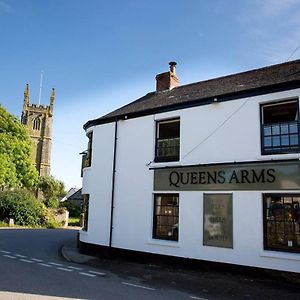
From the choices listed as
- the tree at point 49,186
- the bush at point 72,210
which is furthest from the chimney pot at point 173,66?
the tree at point 49,186

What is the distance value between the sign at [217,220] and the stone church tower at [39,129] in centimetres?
7247

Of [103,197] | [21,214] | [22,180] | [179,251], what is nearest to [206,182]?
[179,251]

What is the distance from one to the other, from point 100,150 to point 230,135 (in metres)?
6.20

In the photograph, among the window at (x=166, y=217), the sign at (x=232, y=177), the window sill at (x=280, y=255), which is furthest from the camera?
the window at (x=166, y=217)

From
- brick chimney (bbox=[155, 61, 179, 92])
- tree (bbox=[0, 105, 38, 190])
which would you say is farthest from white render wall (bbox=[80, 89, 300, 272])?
tree (bbox=[0, 105, 38, 190])

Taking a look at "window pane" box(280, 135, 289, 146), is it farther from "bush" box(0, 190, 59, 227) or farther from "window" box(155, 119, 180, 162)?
"bush" box(0, 190, 59, 227)

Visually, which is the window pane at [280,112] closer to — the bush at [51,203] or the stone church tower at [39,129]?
the bush at [51,203]

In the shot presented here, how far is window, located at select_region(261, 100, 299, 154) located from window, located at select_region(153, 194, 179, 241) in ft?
12.7

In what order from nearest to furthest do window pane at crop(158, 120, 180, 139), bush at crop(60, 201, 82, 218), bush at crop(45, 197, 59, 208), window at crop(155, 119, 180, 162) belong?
1. window at crop(155, 119, 180, 162)
2. window pane at crop(158, 120, 180, 139)
3. bush at crop(45, 197, 59, 208)
4. bush at crop(60, 201, 82, 218)

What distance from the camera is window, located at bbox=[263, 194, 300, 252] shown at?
10.6m

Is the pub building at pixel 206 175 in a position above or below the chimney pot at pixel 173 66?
below

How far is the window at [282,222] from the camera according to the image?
1062cm

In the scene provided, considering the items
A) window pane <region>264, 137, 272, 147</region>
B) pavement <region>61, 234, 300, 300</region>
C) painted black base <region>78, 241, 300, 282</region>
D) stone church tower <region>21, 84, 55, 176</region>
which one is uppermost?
stone church tower <region>21, 84, 55, 176</region>

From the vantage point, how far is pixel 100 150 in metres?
15.8
